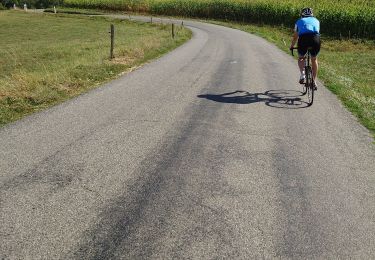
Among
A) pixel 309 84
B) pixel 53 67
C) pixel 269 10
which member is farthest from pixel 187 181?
pixel 269 10

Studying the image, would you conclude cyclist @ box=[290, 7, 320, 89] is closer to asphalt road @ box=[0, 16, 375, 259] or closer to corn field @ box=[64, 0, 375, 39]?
asphalt road @ box=[0, 16, 375, 259]

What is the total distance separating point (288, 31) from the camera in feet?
135

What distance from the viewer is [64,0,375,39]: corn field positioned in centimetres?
3684

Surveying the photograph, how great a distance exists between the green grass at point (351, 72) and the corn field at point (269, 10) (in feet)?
8.59

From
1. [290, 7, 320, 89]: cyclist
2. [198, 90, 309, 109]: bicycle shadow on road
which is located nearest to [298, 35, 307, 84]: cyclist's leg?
[290, 7, 320, 89]: cyclist

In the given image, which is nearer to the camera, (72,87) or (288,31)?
(72,87)

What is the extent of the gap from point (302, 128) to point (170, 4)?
2231 inches

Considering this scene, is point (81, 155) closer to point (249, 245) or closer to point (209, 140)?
point (209, 140)

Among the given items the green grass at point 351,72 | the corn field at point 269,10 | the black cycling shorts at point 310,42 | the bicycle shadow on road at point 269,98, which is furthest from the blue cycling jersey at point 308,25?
the corn field at point 269,10

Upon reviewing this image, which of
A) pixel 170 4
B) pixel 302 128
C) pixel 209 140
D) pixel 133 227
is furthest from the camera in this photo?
pixel 170 4

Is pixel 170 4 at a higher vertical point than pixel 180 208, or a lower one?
higher

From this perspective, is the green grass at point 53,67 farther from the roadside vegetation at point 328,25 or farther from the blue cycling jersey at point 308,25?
the roadside vegetation at point 328,25

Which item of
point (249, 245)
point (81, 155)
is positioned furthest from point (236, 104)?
point (249, 245)

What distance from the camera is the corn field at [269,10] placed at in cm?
3684
